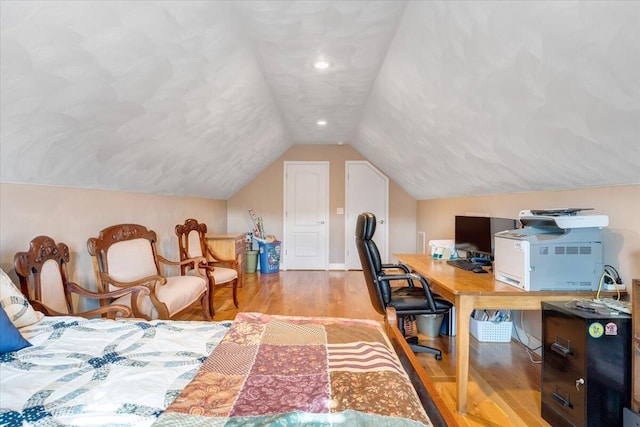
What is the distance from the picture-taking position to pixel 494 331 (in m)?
3.03

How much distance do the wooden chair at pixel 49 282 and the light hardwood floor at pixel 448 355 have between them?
158cm

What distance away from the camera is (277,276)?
585 centimetres

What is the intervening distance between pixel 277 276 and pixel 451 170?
3.48 metres

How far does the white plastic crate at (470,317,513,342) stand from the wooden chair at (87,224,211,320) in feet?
8.50

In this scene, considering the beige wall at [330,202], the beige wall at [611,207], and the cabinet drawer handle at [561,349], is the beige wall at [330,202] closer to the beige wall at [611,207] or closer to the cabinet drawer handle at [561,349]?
the beige wall at [611,207]

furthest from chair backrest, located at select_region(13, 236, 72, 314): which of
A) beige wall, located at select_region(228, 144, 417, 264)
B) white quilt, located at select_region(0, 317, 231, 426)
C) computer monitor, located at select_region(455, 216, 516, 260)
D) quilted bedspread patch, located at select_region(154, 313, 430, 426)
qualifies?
beige wall, located at select_region(228, 144, 417, 264)

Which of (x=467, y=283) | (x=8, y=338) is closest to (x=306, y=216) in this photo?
(x=467, y=283)

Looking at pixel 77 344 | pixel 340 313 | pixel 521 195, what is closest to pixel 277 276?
pixel 340 313

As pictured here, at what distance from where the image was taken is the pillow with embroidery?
157cm

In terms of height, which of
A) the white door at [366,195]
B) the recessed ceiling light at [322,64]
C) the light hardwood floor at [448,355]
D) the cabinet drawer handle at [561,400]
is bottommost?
the light hardwood floor at [448,355]

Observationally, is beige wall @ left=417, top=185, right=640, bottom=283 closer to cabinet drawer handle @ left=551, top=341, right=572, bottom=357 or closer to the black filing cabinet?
the black filing cabinet

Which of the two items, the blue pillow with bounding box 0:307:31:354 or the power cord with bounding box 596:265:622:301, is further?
the power cord with bounding box 596:265:622:301

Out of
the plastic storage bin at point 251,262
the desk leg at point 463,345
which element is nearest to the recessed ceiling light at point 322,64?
the desk leg at point 463,345

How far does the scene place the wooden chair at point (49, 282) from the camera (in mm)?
1954
